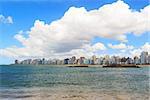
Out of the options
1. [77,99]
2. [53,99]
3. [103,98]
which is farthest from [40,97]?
[103,98]

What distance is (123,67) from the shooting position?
4441 cm

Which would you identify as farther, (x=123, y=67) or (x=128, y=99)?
(x=123, y=67)

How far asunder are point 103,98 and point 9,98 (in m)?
2.30

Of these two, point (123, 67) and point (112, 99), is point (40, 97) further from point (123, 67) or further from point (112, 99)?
point (123, 67)

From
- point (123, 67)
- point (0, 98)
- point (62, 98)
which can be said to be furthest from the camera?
point (123, 67)

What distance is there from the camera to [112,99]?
314 inches

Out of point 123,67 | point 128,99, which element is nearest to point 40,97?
point 128,99

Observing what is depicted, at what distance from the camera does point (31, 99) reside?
25.8 feet

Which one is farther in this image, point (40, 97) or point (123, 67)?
point (123, 67)

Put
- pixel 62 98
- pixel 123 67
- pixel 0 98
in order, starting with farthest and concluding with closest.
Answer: pixel 123 67
pixel 62 98
pixel 0 98

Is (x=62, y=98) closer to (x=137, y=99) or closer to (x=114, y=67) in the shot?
(x=137, y=99)

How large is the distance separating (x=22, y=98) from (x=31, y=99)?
0.23m

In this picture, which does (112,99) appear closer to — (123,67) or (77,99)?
(77,99)

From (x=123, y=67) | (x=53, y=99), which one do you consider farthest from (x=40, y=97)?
(x=123, y=67)
